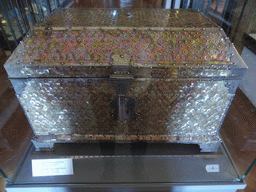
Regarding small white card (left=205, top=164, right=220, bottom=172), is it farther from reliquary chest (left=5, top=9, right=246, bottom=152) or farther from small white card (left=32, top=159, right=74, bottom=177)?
small white card (left=32, top=159, right=74, bottom=177)

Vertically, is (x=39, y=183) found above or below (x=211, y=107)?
below

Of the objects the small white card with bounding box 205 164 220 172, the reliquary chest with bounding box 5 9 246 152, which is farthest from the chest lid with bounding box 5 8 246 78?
the small white card with bounding box 205 164 220 172

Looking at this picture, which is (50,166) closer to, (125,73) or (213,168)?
(125,73)

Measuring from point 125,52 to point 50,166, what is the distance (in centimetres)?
95

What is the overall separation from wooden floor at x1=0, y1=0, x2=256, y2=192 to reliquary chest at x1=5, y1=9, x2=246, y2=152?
32 cm

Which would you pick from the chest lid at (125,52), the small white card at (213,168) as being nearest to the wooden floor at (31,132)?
the small white card at (213,168)

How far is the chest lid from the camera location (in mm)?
1024

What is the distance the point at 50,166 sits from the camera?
1232 millimetres

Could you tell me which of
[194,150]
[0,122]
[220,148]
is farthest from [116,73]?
[0,122]

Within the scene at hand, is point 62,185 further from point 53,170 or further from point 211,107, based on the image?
point 211,107

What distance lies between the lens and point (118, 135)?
1.38m

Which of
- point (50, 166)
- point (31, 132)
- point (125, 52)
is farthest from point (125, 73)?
point (31, 132)

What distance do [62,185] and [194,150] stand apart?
1061 mm

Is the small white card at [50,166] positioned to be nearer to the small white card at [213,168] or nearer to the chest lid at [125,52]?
the chest lid at [125,52]
